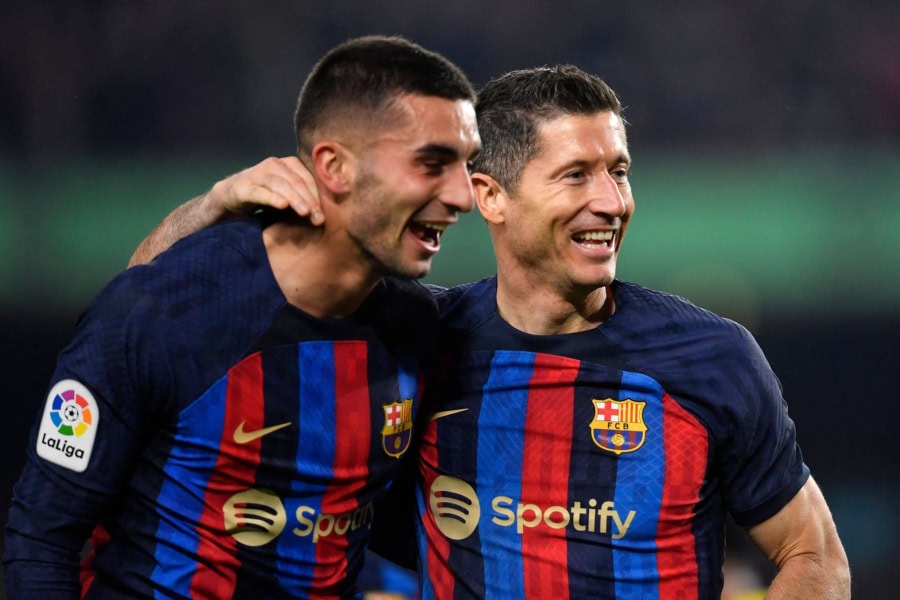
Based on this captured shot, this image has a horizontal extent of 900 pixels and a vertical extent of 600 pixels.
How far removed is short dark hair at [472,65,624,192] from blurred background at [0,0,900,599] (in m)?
2.54

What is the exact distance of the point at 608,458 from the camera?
223 cm

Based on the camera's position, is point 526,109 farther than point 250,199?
Yes

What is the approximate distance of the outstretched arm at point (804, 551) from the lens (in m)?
2.18

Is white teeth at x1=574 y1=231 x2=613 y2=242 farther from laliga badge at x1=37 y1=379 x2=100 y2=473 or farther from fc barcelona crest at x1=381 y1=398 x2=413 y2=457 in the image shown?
laliga badge at x1=37 y1=379 x2=100 y2=473

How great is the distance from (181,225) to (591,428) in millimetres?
927

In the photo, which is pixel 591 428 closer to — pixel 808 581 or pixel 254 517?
pixel 808 581

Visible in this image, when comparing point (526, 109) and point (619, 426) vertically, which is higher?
point (526, 109)

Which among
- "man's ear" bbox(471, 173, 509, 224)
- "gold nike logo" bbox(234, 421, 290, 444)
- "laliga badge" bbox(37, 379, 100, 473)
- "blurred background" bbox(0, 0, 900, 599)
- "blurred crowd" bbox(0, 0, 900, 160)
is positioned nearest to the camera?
"laliga badge" bbox(37, 379, 100, 473)

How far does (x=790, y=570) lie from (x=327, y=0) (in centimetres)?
373

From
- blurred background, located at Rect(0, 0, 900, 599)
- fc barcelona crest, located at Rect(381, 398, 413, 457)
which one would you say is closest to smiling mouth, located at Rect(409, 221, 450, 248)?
fc barcelona crest, located at Rect(381, 398, 413, 457)

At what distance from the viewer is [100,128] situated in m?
4.93

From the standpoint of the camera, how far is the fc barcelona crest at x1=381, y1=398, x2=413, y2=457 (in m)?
2.13

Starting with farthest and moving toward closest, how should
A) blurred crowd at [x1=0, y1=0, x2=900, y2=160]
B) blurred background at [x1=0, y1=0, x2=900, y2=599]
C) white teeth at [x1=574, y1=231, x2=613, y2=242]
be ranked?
blurred crowd at [x1=0, y1=0, x2=900, y2=160], blurred background at [x1=0, y1=0, x2=900, y2=599], white teeth at [x1=574, y1=231, x2=613, y2=242]

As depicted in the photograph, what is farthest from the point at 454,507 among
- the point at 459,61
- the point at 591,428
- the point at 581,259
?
the point at 459,61
